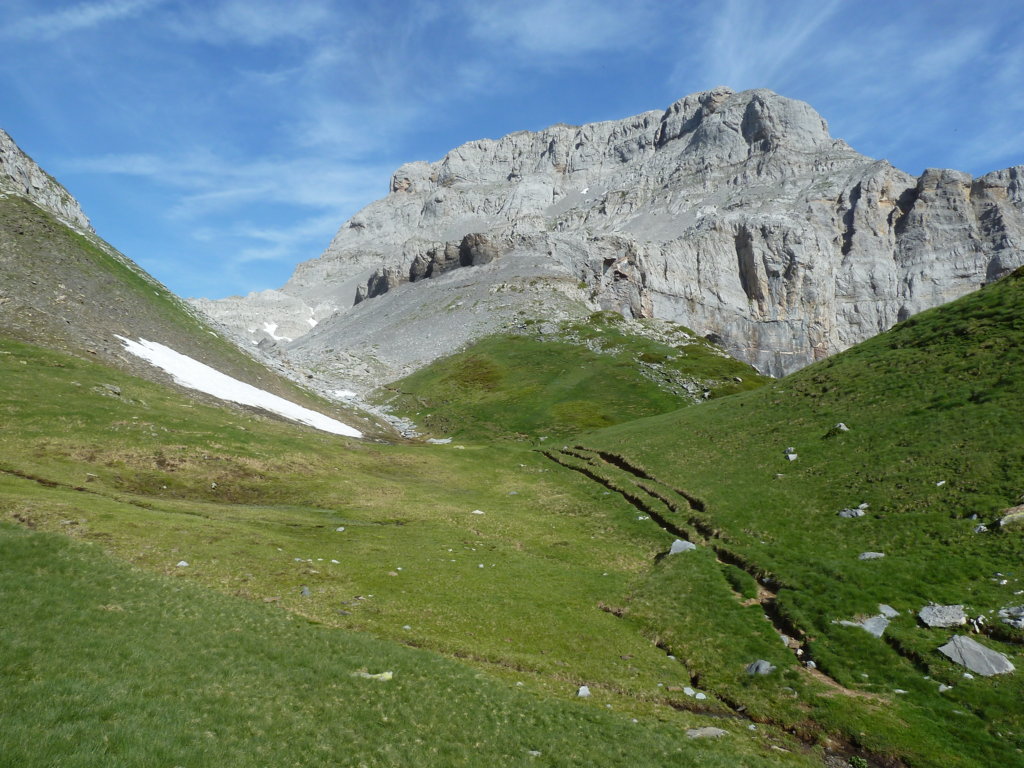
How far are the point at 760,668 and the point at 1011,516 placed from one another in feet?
55.4

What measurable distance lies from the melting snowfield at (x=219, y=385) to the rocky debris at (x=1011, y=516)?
65.5 m

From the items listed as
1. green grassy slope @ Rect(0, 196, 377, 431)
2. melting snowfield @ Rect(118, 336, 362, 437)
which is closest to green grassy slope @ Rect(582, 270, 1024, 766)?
melting snowfield @ Rect(118, 336, 362, 437)

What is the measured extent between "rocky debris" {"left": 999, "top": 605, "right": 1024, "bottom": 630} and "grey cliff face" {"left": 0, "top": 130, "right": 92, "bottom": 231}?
4333 inches

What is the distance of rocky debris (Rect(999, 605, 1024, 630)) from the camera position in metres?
22.2

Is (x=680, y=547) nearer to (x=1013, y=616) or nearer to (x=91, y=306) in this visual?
(x=1013, y=616)

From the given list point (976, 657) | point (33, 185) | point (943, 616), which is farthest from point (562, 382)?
point (33, 185)

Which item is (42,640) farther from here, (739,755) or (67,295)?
(67,295)

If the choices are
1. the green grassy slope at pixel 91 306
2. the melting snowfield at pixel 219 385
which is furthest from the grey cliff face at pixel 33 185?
the melting snowfield at pixel 219 385

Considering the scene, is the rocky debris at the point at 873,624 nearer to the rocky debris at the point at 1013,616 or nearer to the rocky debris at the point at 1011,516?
the rocky debris at the point at 1013,616

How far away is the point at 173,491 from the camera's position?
40812mm

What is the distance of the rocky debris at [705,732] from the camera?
18859mm

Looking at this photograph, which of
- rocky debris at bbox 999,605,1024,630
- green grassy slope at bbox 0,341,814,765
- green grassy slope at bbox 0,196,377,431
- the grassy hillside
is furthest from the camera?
the grassy hillside

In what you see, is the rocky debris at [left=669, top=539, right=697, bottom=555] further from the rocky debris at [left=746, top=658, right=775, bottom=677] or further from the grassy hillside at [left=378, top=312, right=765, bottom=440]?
the grassy hillside at [left=378, top=312, right=765, bottom=440]

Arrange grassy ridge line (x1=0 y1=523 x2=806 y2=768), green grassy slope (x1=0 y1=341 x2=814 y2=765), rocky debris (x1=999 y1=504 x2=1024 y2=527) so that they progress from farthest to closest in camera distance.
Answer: rocky debris (x1=999 y1=504 x2=1024 y2=527)
green grassy slope (x1=0 y1=341 x2=814 y2=765)
grassy ridge line (x1=0 y1=523 x2=806 y2=768)
